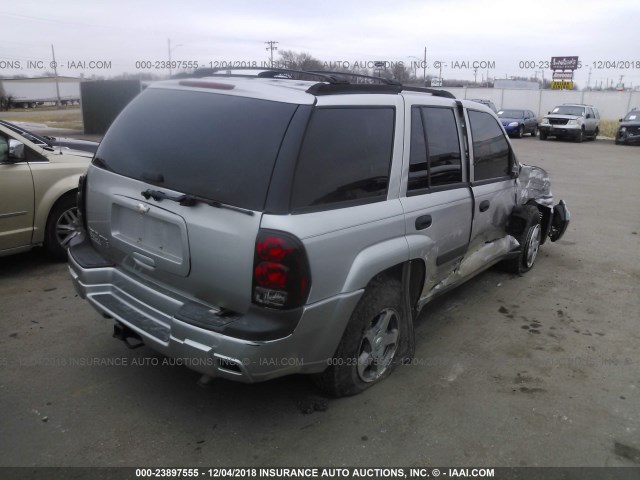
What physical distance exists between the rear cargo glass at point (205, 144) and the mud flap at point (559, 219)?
15.0 feet

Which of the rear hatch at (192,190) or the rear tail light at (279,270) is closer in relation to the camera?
the rear tail light at (279,270)

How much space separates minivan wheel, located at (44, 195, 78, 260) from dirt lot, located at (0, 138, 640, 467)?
647 mm

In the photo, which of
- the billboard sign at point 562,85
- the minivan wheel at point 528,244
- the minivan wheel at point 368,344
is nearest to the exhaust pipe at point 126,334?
the minivan wheel at point 368,344

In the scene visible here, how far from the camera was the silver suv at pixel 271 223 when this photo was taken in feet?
8.26

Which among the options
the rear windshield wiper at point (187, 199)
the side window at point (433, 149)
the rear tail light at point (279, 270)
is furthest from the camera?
the side window at point (433, 149)

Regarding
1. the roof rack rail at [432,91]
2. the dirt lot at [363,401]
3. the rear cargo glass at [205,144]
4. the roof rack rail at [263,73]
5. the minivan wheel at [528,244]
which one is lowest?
the dirt lot at [363,401]

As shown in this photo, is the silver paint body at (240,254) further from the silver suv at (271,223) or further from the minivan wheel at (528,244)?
the minivan wheel at (528,244)

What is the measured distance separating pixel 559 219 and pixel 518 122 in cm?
Result: 2382

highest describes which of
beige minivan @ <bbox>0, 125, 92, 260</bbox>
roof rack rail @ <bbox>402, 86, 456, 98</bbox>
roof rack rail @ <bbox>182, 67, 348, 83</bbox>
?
roof rack rail @ <bbox>182, 67, 348, 83</bbox>

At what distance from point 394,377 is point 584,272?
3436mm

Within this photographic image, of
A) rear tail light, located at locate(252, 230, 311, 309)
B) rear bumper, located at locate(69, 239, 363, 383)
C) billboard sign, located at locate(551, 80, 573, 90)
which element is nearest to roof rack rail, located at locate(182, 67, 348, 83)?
rear tail light, located at locate(252, 230, 311, 309)

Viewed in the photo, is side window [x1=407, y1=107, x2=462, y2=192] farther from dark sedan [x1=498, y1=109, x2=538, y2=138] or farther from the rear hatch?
dark sedan [x1=498, y1=109, x2=538, y2=138]

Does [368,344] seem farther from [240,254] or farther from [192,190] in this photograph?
[192,190]

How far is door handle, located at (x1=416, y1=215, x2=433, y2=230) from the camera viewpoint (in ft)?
10.8
